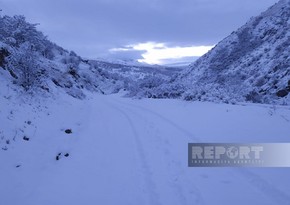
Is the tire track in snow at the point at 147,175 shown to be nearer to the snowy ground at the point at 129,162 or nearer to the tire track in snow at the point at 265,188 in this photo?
the snowy ground at the point at 129,162

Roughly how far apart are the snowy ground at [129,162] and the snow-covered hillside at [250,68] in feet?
28.4

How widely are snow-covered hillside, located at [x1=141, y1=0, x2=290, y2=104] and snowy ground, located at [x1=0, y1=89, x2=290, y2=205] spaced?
865cm

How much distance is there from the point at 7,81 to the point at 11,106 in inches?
164

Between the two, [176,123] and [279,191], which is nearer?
[279,191]

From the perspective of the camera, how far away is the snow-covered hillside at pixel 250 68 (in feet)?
74.2

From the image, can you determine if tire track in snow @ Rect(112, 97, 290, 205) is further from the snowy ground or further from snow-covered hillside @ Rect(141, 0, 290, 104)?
snow-covered hillside @ Rect(141, 0, 290, 104)

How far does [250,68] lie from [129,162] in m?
32.6

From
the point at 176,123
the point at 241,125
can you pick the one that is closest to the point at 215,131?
the point at 241,125

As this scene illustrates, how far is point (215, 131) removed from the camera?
10.4 meters

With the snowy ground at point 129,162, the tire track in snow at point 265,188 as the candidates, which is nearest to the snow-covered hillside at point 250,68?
the snowy ground at point 129,162

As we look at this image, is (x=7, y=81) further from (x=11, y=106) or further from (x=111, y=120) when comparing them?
(x=111, y=120)

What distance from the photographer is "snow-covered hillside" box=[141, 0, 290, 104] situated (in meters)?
22.6

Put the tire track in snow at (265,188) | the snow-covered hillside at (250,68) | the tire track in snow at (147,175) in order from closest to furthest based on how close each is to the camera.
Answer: the tire track in snow at (265,188) < the tire track in snow at (147,175) < the snow-covered hillside at (250,68)

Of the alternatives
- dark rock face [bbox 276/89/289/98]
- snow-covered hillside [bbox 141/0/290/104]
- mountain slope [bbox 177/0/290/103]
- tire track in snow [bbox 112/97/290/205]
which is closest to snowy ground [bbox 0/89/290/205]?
tire track in snow [bbox 112/97/290/205]
